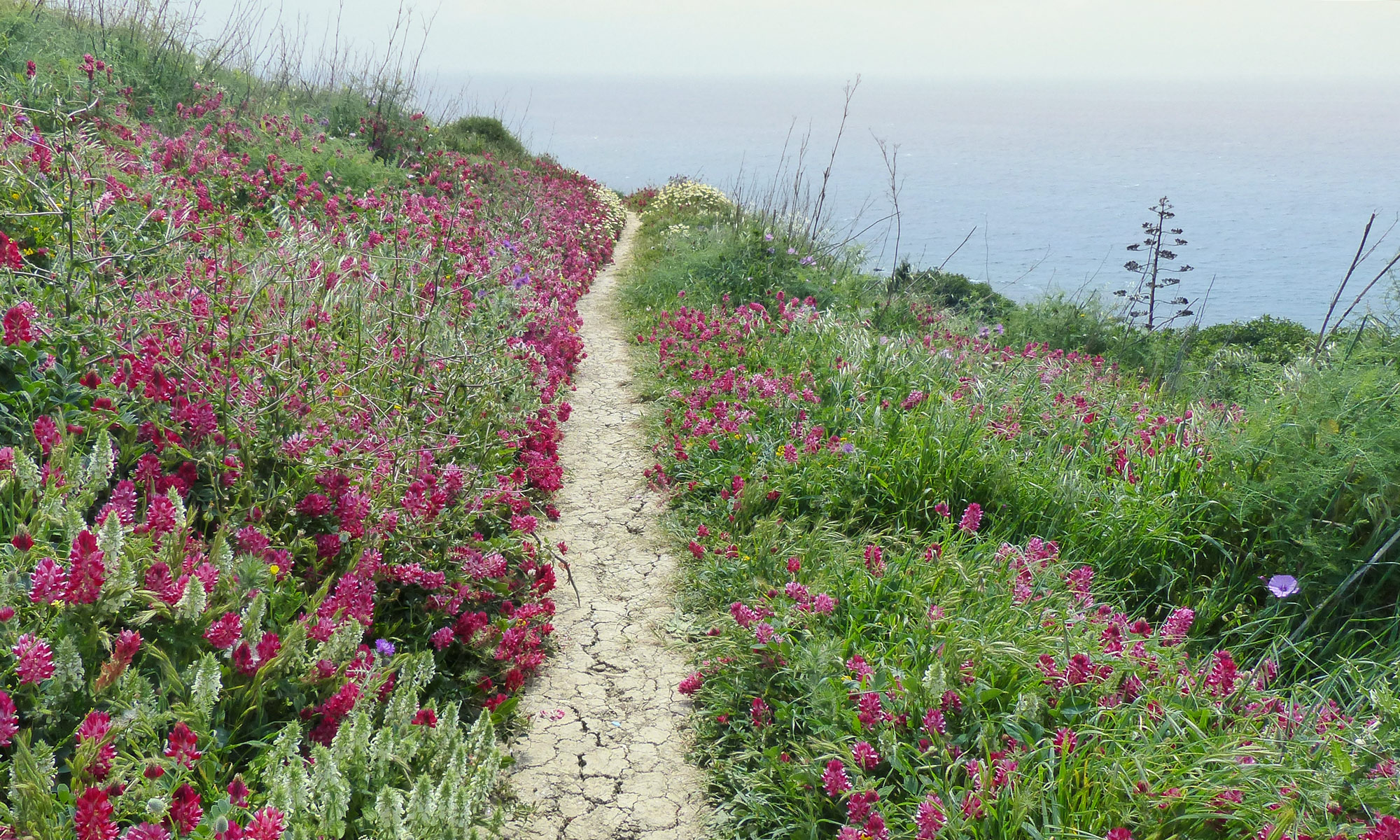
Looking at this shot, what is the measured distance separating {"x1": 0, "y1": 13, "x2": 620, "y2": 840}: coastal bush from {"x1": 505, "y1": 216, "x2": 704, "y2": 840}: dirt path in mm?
218


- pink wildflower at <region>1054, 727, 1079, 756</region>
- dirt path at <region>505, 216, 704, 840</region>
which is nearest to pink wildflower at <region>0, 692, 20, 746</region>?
dirt path at <region>505, 216, 704, 840</region>

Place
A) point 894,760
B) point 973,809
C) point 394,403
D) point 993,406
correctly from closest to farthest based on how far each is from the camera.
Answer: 1. point 973,809
2. point 894,760
3. point 394,403
4. point 993,406

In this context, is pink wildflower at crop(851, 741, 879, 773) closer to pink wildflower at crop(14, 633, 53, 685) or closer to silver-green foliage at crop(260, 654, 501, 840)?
silver-green foliage at crop(260, 654, 501, 840)

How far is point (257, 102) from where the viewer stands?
1136 cm

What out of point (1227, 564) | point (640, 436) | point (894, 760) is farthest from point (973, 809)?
point (640, 436)

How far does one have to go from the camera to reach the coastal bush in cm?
187

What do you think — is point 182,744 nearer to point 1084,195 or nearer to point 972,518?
point 972,518

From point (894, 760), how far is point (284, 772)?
184 centimetres

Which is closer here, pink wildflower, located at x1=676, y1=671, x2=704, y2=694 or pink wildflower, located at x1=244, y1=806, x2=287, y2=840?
pink wildflower, located at x1=244, y1=806, x2=287, y2=840

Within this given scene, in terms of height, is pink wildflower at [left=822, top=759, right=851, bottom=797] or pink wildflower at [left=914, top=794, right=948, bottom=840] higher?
pink wildflower at [left=914, top=794, right=948, bottom=840]

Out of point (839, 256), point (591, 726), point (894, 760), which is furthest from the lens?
point (839, 256)

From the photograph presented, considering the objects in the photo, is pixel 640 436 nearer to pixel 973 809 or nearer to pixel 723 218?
pixel 973 809

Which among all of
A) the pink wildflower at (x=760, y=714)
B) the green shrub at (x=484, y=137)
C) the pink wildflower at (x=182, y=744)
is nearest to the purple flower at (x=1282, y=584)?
the pink wildflower at (x=760, y=714)

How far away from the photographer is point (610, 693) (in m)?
3.43
